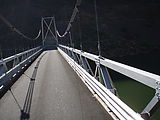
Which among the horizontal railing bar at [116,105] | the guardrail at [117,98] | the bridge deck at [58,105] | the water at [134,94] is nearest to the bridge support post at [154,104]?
the guardrail at [117,98]

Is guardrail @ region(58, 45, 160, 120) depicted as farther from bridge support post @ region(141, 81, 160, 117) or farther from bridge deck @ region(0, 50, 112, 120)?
bridge deck @ region(0, 50, 112, 120)

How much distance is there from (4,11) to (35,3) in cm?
1175

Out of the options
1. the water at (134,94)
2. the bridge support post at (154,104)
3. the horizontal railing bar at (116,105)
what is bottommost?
the water at (134,94)

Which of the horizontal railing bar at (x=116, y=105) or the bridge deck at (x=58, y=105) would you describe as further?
the bridge deck at (x=58, y=105)

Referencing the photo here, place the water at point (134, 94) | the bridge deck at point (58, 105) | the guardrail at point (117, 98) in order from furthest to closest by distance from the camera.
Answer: the water at point (134, 94), the bridge deck at point (58, 105), the guardrail at point (117, 98)

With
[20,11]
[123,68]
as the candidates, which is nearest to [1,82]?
[123,68]

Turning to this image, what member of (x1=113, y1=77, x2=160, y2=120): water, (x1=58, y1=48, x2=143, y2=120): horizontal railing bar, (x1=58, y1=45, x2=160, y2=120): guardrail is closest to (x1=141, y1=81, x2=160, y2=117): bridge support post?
(x1=58, y1=45, x2=160, y2=120): guardrail

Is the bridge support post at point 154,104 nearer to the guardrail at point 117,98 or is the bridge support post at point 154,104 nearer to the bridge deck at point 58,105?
the guardrail at point 117,98

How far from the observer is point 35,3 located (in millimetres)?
105062

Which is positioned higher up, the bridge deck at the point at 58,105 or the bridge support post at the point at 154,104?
the bridge support post at the point at 154,104

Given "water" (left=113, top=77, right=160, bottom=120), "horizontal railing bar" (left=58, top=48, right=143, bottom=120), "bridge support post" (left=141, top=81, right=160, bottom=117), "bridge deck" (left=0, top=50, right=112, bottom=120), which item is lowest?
"water" (left=113, top=77, right=160, bottom=120)

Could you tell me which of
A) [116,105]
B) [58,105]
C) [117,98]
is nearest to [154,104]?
[116,105]

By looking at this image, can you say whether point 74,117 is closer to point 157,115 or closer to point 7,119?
point 7,119

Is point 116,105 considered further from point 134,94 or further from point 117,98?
point 134,94
